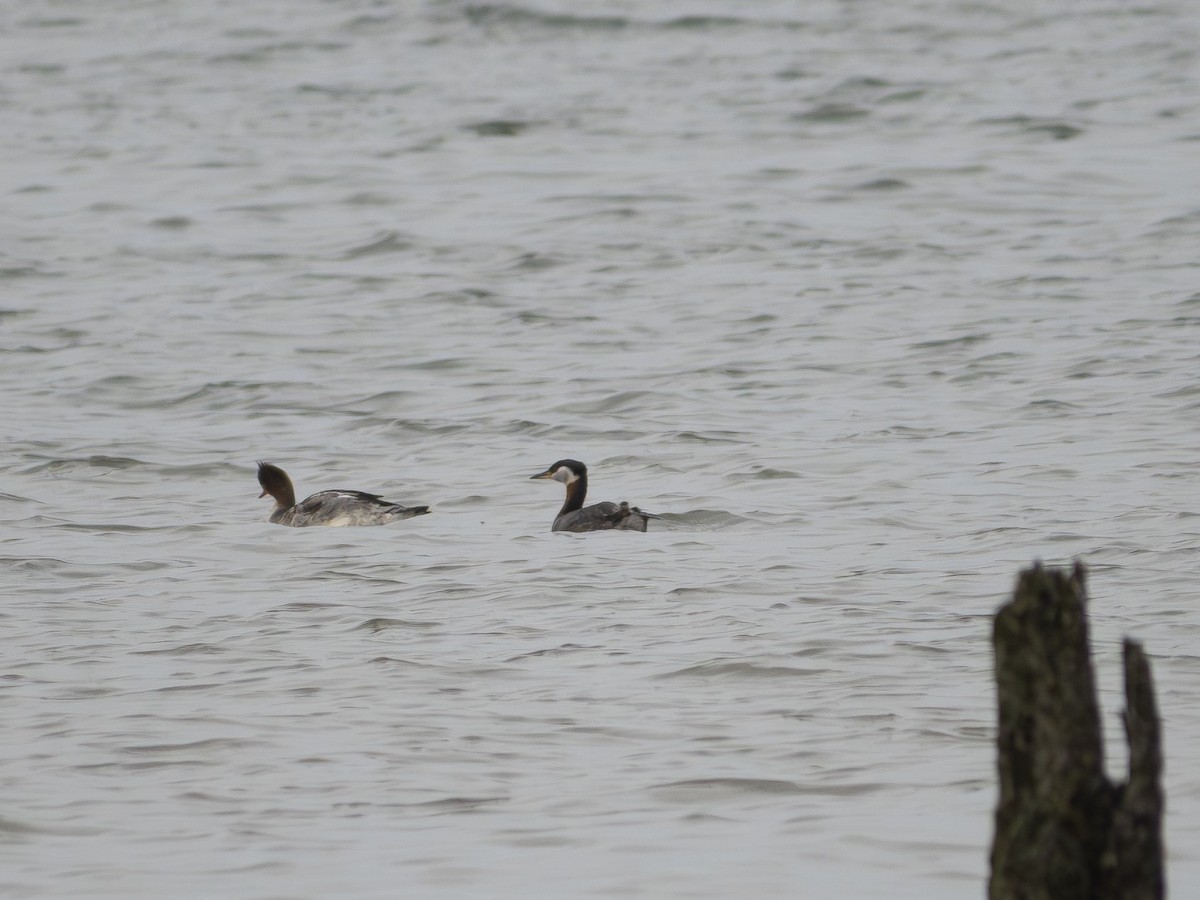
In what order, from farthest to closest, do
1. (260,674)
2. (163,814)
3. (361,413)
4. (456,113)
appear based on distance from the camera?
(456,113) < (361,413) < (260,674) < (163,814)

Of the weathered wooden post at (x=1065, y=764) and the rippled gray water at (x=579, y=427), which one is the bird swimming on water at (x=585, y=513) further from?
the weathered wooden post at (x=1065, y=764)

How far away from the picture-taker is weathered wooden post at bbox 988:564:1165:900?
4.31m

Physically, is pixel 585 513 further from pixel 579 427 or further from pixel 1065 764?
pixel 1065 764

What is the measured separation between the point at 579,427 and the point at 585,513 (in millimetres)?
3430

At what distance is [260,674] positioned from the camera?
29.6 feet

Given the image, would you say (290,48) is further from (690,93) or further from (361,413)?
(361,413)

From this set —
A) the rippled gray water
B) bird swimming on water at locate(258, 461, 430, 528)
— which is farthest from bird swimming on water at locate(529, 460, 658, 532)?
bird swimming on water at locate(258, 461, 430, 528)

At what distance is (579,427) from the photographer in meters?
15.8

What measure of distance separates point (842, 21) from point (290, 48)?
9.54 m

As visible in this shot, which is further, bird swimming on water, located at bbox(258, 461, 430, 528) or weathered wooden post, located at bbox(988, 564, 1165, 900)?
bird swimming on water, located at bbox(258, 461, 430, 528)

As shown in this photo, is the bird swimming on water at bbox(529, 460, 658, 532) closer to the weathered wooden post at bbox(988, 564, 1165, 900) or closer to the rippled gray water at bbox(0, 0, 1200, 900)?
the rippled gray water at bbox(0, 0, 1200, 900)

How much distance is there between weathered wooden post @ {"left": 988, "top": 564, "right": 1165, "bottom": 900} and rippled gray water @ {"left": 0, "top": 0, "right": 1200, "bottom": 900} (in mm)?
1720

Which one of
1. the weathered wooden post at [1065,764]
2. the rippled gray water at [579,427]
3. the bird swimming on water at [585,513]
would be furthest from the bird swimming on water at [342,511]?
the weathered wooden post at [1065,764]

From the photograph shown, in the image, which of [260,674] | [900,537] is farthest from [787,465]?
[260,674]
